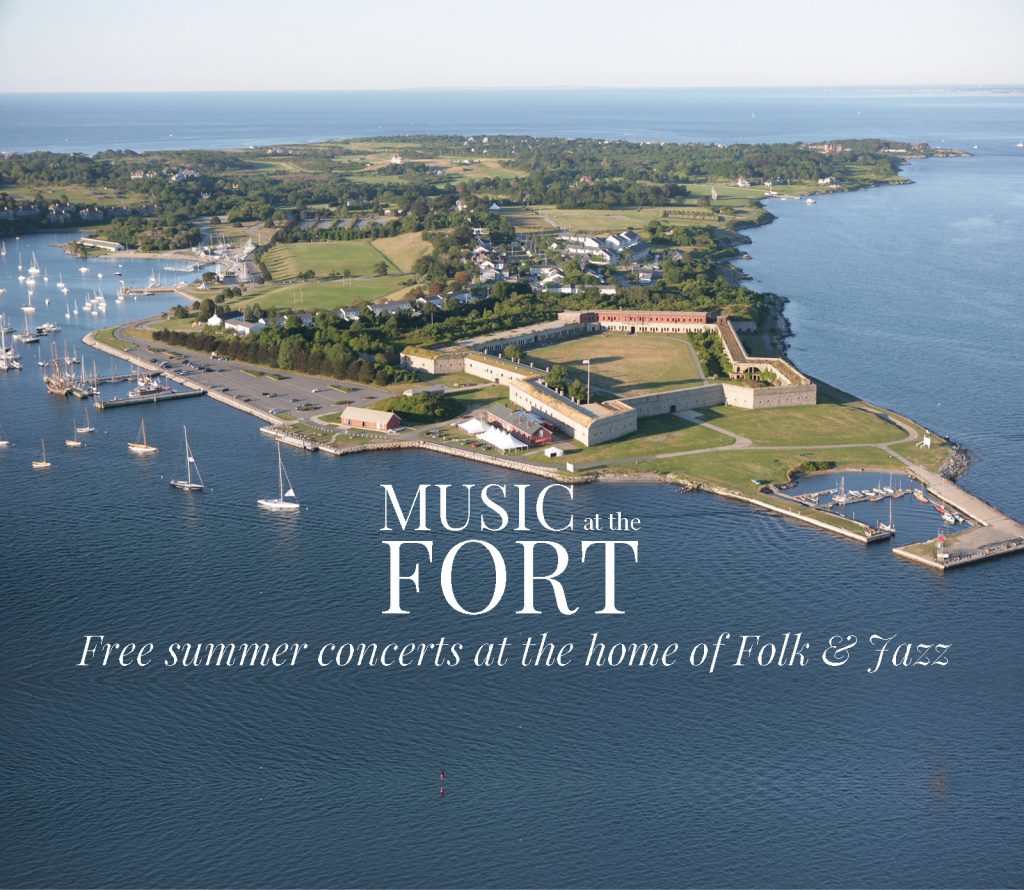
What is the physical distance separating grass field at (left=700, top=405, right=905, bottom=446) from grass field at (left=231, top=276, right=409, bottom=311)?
108 feet

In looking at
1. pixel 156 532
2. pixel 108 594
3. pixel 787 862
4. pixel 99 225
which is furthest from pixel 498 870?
pixel 99 225

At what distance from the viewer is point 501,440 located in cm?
5072

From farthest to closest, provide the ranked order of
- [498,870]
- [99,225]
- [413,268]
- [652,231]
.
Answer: [99,225], [652,231], [413,268], [498,870]

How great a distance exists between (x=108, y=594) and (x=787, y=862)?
22302 millimetres

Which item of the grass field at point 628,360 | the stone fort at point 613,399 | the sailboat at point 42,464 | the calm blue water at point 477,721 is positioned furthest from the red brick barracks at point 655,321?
the sailboat at point 42,464

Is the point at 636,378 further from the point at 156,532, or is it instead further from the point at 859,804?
the point at 859,804

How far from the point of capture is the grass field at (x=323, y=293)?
8100 centimetres

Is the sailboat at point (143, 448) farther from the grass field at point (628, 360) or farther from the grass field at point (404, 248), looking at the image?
the grass field at point (404, 248)

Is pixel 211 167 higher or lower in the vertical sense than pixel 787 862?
higher

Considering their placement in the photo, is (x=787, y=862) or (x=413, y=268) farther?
(x=413, y=268)

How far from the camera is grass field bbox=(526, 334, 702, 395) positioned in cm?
5969

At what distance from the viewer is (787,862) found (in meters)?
24.8

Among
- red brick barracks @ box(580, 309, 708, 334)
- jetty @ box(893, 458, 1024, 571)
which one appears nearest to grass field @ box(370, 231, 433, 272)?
red brick barracks @ box(580, 309, 708, 334)

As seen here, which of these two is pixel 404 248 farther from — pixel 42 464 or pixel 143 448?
pixel 42 464
